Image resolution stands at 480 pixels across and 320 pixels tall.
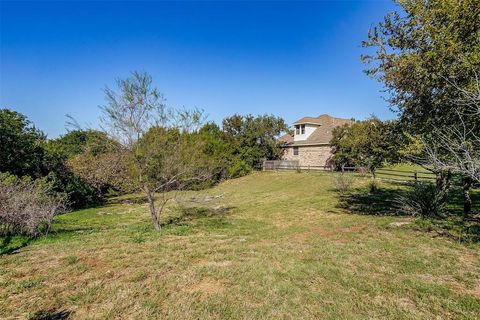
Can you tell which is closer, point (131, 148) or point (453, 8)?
point (453, 8)

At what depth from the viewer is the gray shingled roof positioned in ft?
98.5

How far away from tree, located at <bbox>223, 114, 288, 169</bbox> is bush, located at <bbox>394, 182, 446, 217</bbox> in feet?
72.9

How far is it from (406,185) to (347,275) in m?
15.0

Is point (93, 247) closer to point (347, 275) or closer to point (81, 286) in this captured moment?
point (81, 286)

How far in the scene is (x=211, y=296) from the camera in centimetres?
432

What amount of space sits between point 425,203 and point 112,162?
12.7m

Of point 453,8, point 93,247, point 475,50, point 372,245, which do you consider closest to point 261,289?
point 372,245

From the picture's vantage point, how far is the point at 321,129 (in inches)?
1259

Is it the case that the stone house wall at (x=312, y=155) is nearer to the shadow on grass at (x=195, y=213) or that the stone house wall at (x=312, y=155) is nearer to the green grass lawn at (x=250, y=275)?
the shadow on grass at (x=195, y=213)

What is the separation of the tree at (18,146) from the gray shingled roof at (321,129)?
25.5 meters

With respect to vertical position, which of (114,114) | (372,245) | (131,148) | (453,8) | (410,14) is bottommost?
(372,245)

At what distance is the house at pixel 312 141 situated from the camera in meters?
29.5

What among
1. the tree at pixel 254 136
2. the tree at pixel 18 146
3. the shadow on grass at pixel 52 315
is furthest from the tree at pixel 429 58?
the tree at pixel 254 136

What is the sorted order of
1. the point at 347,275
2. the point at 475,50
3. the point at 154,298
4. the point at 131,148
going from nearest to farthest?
the point at 154,298 < the point at 347,275 < the point at 475,50 < the point at 131,148
